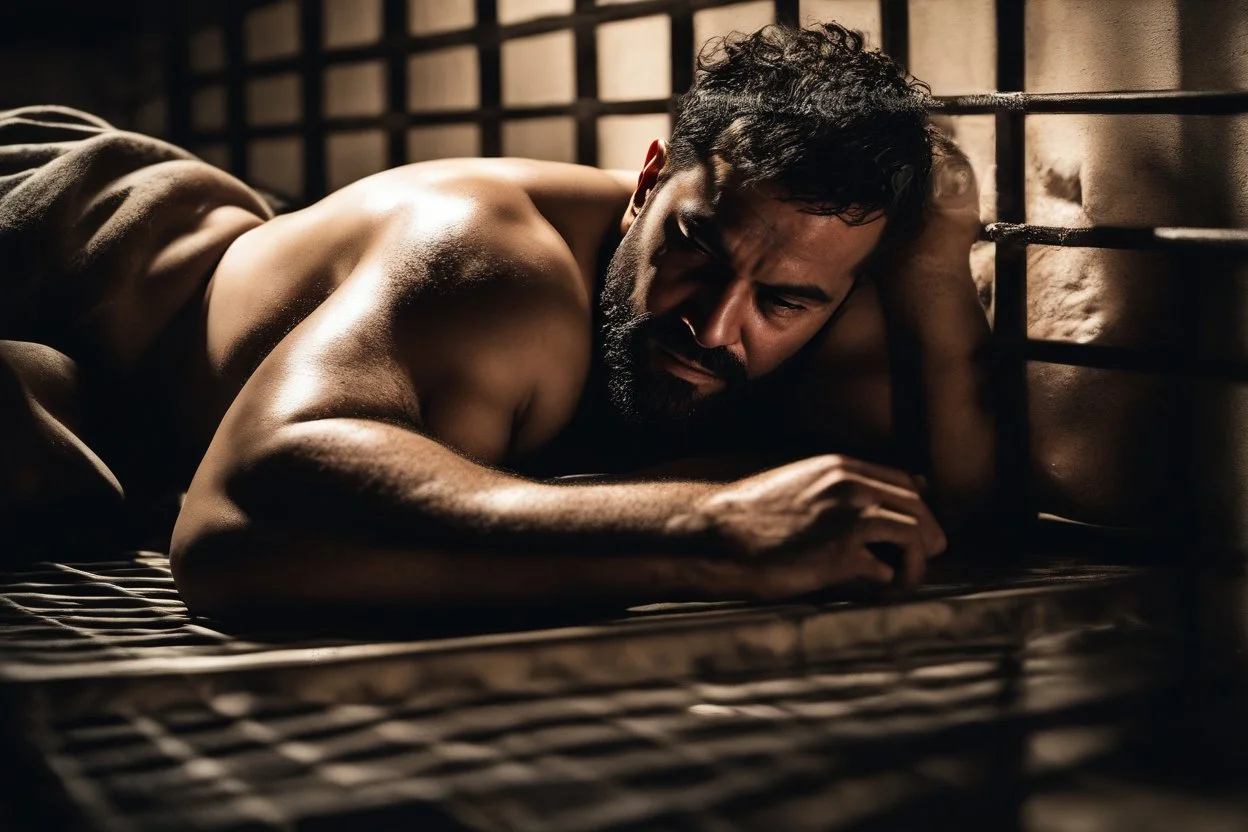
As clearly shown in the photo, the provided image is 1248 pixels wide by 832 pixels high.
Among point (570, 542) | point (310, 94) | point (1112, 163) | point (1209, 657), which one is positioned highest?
point (310, 94)

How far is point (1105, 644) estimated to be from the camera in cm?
91

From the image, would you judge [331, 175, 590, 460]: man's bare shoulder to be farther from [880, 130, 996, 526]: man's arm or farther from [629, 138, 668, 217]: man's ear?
[880, 130, 996, 526]: man's arm

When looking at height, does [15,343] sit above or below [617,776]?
above

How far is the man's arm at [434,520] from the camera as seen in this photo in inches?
34.4

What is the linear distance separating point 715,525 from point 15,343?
92cm

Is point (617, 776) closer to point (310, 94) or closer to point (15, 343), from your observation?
point (15, 343)

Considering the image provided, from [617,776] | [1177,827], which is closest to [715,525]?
[617,776]

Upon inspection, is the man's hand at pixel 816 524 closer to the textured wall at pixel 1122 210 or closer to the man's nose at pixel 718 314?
the man's nose at pixel 718 314

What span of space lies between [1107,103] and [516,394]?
647 millimetres

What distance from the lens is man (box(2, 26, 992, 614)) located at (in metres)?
0.88

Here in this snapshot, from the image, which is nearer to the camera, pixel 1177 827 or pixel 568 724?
pixel 1177 827

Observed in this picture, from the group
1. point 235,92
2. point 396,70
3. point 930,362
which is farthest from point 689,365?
point 235,92

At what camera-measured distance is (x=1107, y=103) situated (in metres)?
1.13

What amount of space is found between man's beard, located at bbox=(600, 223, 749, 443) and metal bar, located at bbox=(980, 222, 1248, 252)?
1.10 ft
